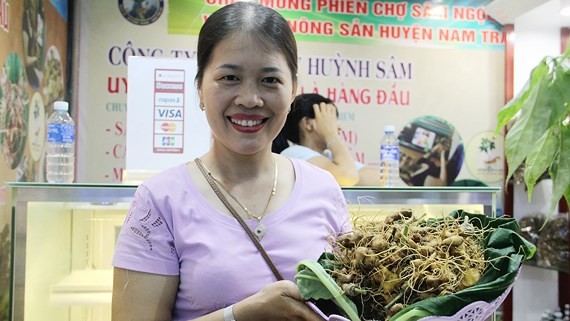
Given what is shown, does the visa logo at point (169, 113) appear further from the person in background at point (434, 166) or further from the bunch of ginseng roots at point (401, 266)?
the person in background at point (434, 166)

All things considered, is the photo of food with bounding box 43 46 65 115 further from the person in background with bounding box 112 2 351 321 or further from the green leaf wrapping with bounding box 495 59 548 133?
the green leaf wrapping with bounding box 495 59 548 133

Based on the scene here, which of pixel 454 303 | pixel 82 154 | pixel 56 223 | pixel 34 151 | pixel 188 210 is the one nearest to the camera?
pixel 454 303

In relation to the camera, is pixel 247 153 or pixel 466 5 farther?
pixel 466 5

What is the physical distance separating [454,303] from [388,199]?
2.67 ft

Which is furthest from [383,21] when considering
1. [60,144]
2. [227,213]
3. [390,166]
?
[227,213]

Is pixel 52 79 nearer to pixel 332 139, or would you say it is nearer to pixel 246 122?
pixel 332 139

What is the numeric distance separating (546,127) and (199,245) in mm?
662

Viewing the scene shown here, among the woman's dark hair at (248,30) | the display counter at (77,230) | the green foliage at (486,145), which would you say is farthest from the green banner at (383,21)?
the woman's dark hair at (248,30)

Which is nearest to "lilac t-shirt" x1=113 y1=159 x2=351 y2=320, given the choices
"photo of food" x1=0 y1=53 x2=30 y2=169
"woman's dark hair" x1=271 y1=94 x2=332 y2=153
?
"photo of food" x1=0 y1=53 x2=30 y2=169

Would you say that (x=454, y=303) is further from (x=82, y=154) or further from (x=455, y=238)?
(x=82, y=154)

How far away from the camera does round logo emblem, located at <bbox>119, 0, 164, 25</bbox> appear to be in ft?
11.5

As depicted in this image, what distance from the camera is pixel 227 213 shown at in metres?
1.10

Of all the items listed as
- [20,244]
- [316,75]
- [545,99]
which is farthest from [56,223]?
[316,75]

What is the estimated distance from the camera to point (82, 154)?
136 inches
